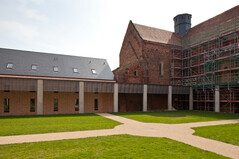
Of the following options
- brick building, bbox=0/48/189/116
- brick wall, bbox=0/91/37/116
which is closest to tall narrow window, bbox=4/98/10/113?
brick building, bbox=0/48/189/116

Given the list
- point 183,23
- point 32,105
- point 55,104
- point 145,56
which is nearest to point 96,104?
point 55,104

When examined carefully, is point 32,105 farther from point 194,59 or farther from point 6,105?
point 194,59

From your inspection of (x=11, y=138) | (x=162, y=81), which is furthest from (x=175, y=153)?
(x=162, y=81)

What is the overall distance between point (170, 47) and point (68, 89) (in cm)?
2010

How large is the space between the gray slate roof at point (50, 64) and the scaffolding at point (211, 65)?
13.6m

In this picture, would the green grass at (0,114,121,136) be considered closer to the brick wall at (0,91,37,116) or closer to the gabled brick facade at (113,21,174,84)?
the brick wall at (0,91,37,116)

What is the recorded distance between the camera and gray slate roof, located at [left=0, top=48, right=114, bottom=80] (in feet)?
69.5

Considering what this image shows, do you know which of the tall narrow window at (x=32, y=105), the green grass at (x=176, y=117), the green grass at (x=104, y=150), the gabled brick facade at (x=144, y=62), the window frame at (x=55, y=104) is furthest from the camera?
the gabled brick facade at (x=144, y=62)

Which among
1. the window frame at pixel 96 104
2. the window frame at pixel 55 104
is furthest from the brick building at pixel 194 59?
the window frame at pixel 55 104

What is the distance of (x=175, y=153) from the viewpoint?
6277 millimetres

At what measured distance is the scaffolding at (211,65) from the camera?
21906mm

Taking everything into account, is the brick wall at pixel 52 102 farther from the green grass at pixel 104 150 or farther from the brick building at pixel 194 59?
the green grass at pixel 104 150

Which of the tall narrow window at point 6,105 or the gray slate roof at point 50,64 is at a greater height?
the gray slate roof at point 50,64

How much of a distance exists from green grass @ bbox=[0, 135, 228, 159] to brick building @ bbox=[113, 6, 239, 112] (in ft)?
58.5
